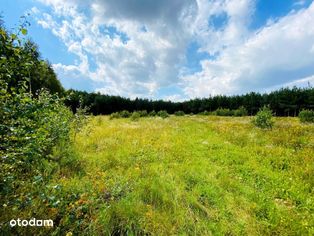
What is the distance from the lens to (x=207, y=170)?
277 inches

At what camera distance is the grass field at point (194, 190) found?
386 cm

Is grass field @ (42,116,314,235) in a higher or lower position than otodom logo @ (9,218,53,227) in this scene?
lower

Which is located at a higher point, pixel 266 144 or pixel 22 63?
pixel 22 63

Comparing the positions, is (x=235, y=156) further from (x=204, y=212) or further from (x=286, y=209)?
(x=204, y=212)

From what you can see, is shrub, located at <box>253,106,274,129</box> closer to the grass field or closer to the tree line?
the grass field

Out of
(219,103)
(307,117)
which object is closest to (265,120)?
(307,117)

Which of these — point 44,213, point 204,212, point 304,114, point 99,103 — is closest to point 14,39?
point 44,213

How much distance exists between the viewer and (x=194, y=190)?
214 inches

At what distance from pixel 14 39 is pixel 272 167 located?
7.85 m

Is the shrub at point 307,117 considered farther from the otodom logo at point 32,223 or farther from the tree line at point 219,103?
the otodom logo at point 32,223

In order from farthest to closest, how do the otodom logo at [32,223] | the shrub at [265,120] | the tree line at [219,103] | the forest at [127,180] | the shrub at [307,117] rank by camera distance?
the tree line at [219,103], the shrub at [307,117], the shrub at [265,120], the otodom logo at [32,223], the forest at [127,180]

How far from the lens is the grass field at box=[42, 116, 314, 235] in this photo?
3.86m

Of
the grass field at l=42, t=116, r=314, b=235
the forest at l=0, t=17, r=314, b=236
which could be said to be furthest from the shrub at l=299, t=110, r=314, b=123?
the grass field at l=42, t=116, r=314, b=235

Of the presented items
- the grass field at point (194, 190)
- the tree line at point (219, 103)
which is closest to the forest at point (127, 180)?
the grass field at point (194, 190)
